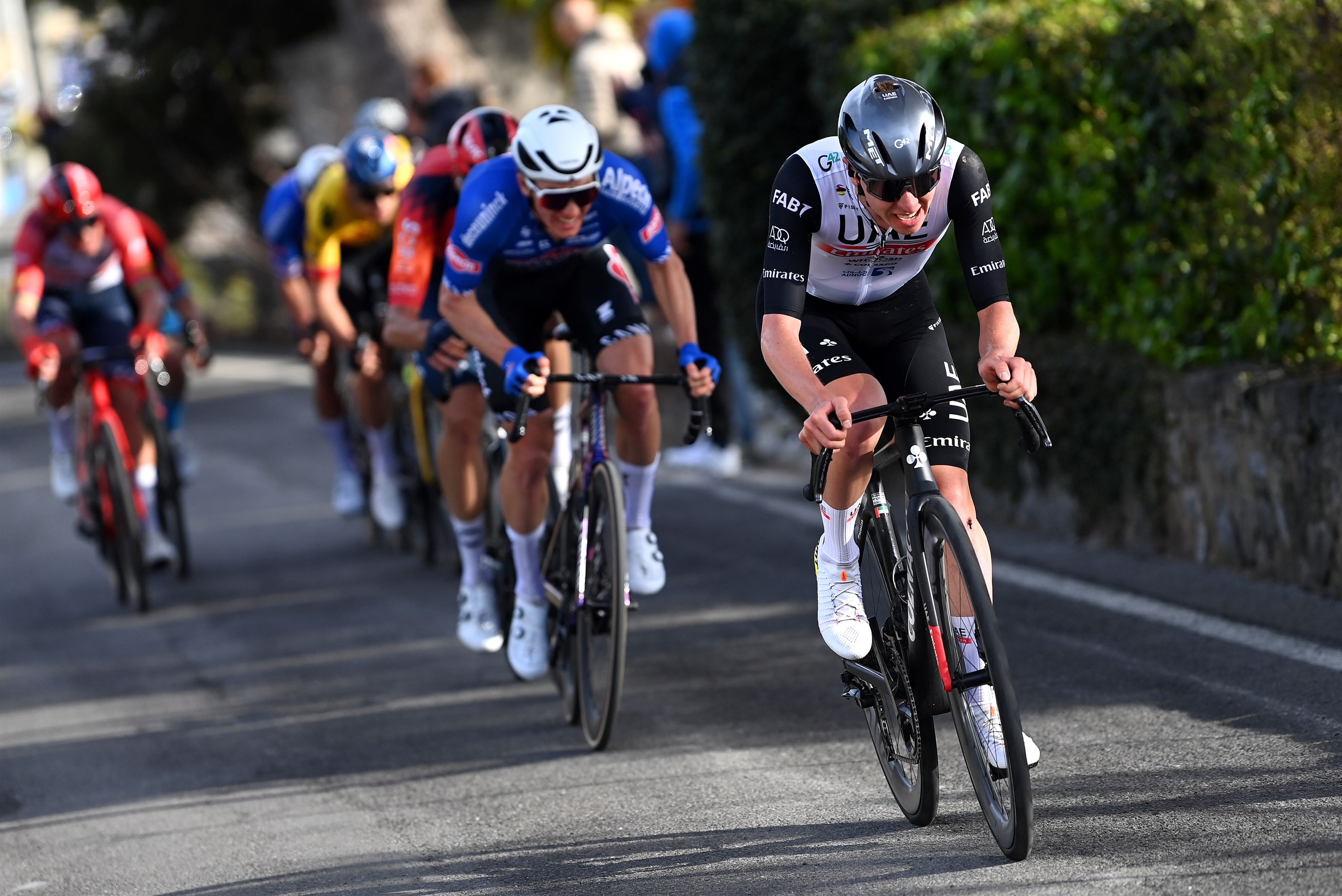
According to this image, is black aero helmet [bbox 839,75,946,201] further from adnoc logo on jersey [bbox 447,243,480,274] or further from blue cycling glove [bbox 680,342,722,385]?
adnoc logo on jersey [bbox 447,243,480,274]

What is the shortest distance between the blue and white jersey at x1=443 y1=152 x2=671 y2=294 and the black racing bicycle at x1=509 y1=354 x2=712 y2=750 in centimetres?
45

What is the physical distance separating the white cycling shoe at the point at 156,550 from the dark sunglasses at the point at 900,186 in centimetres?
663

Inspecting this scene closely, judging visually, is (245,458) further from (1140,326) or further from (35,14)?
(35,14)

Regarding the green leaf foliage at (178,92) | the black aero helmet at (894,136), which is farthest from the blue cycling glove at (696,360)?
the green leaf foliage at (178,92)

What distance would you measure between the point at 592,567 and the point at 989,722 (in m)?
2.21

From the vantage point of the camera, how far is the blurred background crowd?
21.4 ft

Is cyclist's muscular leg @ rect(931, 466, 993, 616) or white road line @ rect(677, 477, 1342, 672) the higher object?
cyclist's muscular leg @ rect(931, 466, 993, 616)

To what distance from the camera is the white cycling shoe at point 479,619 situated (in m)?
7.05

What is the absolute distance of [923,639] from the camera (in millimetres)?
4582

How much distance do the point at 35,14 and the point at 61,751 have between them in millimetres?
27419

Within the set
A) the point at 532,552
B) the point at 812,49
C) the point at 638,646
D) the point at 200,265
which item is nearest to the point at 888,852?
the point at 532,552

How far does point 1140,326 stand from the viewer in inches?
300

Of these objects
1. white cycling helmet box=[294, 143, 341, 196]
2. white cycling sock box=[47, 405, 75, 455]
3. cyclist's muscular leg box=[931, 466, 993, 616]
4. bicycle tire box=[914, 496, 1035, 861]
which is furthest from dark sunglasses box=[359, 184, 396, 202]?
bicycle tire box=[914, 496, 1035, 861]

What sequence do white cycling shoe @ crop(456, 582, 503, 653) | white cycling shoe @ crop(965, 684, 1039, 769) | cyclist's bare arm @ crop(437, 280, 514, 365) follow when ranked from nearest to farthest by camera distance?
white cycling shoe @ crop(965, 684, 1039, 769) → cyclist's bare arm @ crop(437, 280, 514, 365) → white cycling shoe @ crop(456, 582, 503, 653)
